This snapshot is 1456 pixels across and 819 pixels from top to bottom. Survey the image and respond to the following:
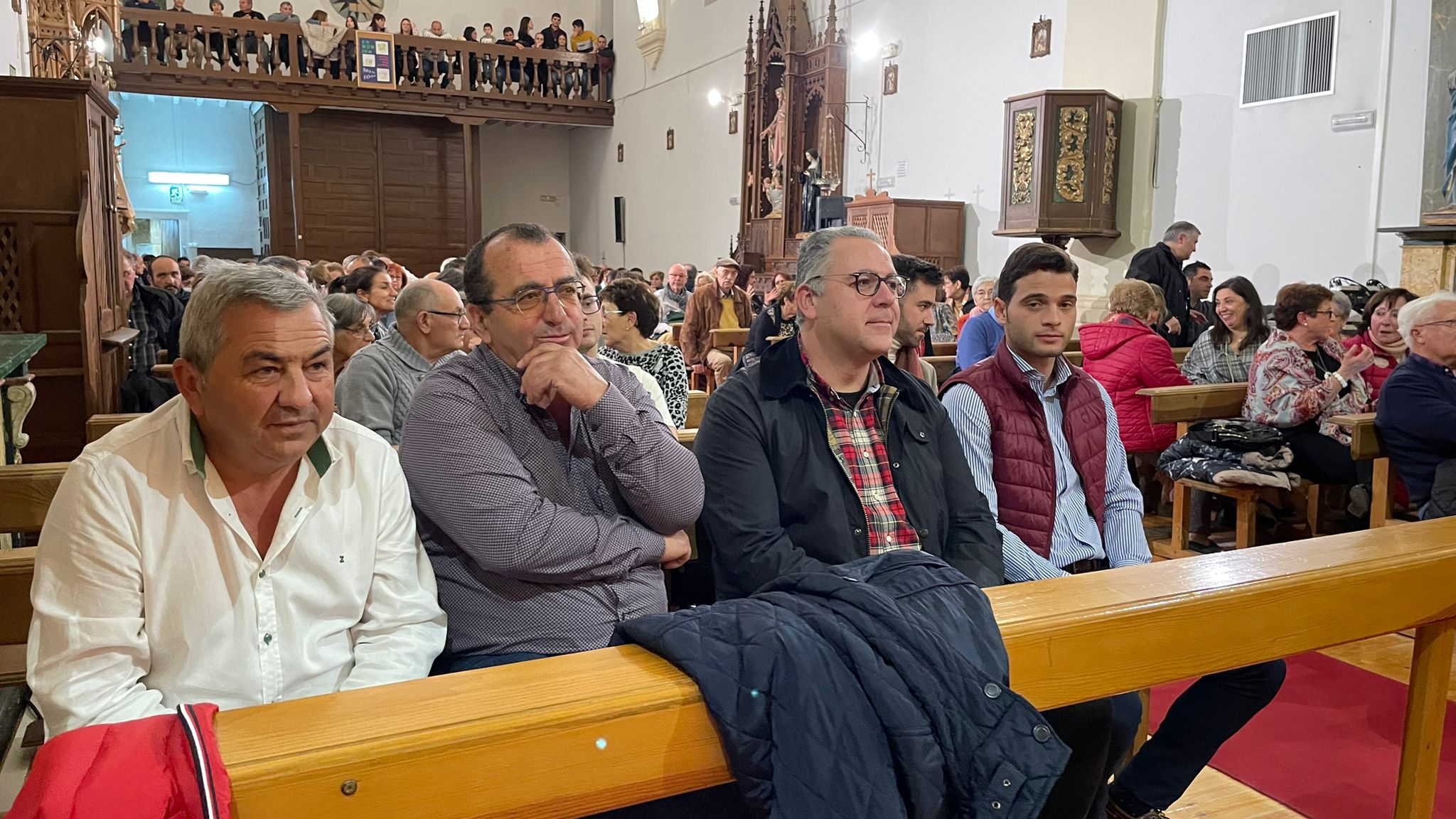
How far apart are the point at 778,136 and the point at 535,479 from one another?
12.0 meters

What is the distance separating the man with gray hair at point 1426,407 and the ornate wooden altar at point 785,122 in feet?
28.5

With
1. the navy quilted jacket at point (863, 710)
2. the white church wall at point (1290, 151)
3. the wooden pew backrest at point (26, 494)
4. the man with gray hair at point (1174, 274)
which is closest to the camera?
the navy quilted jacket at point (863, 710)

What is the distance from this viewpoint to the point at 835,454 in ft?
7.24

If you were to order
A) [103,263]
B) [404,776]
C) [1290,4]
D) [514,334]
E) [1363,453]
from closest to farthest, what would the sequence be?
1. [404,776]
2. [514,334]
3. [1363,453]
4. [103,263]
5. [1290,4]

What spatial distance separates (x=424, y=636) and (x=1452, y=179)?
6859 millimetres

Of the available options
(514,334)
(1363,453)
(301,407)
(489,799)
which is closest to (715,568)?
(514,334)

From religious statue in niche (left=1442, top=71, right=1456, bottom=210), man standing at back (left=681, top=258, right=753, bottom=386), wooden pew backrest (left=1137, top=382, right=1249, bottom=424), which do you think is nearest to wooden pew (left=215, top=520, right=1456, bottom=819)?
wooden pew backrest (left=1137, top=382, right=1249, bottom=424)

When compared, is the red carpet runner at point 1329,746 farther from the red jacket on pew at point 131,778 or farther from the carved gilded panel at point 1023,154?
the carved gilded panel at point 1023,154

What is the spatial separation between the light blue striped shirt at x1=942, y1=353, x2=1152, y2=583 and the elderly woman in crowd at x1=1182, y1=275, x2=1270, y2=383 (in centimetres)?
301

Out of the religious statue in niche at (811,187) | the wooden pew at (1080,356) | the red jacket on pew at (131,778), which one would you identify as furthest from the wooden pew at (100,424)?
the religious statue in niche at (811,187)

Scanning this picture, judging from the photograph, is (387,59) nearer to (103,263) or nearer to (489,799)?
(103,263)

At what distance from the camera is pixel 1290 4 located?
24.7 ft

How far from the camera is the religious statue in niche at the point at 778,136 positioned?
43.0ft

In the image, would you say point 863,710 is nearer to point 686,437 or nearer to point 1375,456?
point 686,437
